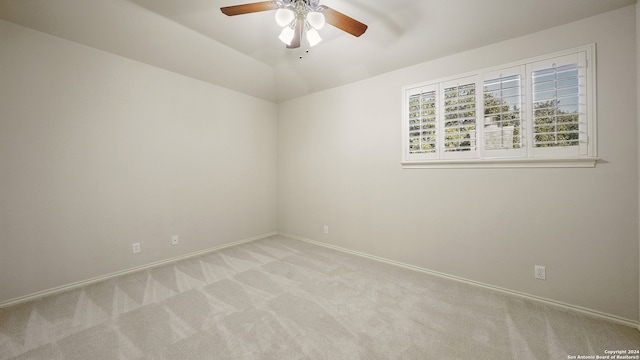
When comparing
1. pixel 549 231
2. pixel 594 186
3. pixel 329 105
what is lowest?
pixel 549 231

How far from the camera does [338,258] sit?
3574 mm

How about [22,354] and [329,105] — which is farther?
[329,105]

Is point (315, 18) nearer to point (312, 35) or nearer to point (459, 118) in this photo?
point (312, 35)

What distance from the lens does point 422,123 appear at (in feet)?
10.1

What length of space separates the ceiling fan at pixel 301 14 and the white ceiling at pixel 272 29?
522 millimetres

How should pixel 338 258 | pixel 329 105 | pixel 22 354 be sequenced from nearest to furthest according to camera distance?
pixel 22 354 < pixel 338 258 < pixel 329 105

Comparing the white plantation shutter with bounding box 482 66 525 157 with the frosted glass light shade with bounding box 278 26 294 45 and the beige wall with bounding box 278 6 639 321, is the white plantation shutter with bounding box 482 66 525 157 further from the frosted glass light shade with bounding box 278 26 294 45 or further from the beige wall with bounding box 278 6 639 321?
the frosted glass light shade with bounding box 278 26 294 45

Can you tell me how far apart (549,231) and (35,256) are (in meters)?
5.01

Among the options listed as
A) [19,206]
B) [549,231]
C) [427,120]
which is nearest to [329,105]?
[427,120]

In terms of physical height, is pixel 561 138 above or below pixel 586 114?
below

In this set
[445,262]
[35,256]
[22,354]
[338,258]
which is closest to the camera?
[22,354]

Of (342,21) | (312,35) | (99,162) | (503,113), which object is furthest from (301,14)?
(99,162)

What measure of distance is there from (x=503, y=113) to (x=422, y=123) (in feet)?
Answer: 2.68

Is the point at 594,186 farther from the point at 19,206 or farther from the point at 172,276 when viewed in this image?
the point at 19,206
